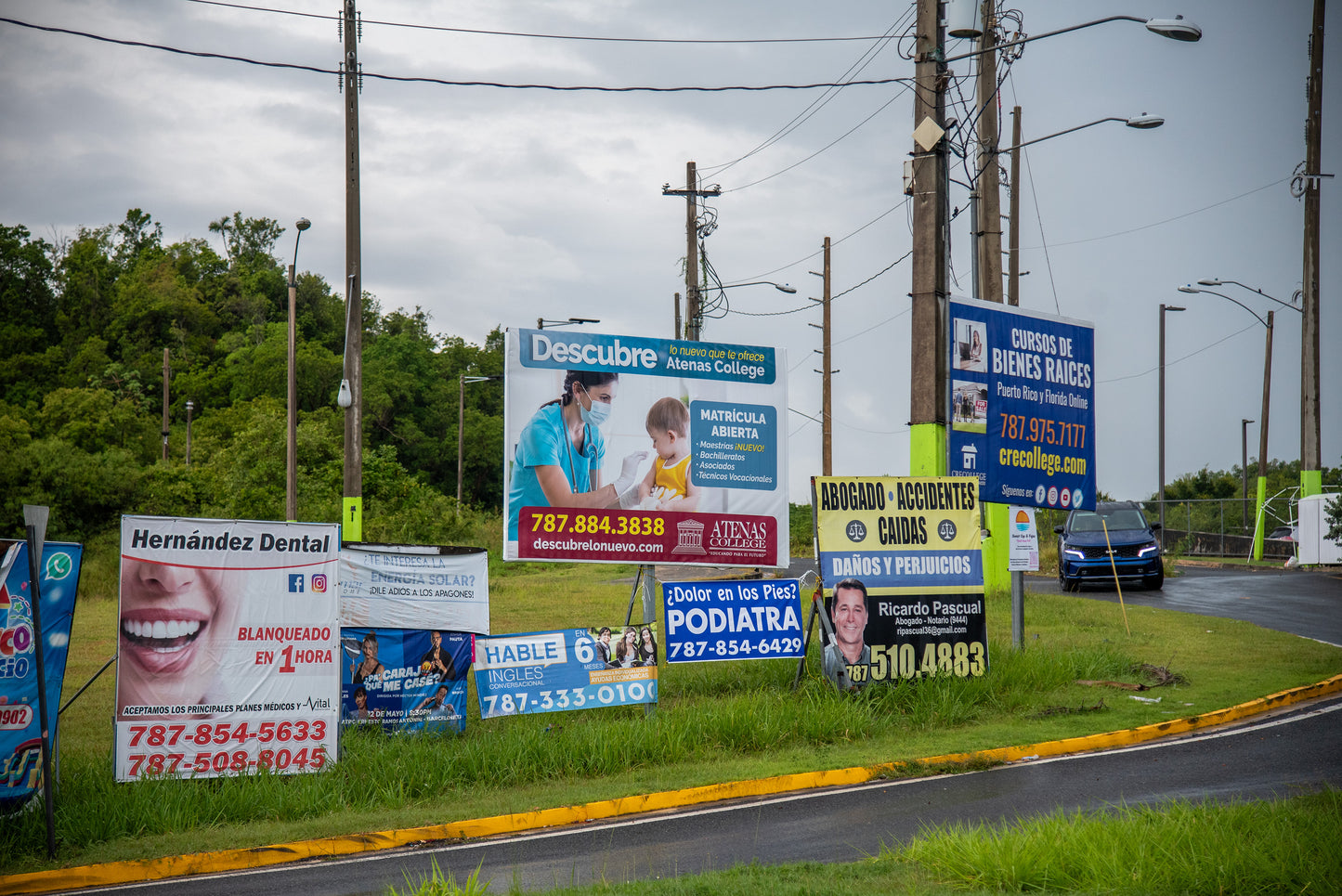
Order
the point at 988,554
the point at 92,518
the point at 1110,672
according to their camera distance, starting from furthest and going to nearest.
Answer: the point at 92,518 → the point at 988,554 → the point at 1110,672

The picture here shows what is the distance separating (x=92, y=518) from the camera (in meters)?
42.1

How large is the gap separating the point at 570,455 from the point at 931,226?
5.46 metres

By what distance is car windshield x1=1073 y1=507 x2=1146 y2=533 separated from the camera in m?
24.6

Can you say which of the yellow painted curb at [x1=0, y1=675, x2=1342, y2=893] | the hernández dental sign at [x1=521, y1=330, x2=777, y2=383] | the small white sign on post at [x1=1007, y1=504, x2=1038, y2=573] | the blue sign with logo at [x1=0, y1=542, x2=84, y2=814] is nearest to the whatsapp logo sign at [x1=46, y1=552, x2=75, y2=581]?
the blue sign with logo at [x1=0, y1=542, x2=84, y2=814]

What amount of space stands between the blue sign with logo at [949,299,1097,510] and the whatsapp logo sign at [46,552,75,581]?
32.8 ft

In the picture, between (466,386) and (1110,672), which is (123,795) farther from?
(466,386)

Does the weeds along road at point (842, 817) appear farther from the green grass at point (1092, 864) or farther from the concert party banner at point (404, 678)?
the concert party banner at point (404, 678)

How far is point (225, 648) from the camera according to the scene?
33.2 feet

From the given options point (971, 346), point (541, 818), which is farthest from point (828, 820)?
point (971, 346)

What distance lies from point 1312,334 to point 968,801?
2710 centimetres

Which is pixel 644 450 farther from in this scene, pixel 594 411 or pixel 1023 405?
pixel 1023 405

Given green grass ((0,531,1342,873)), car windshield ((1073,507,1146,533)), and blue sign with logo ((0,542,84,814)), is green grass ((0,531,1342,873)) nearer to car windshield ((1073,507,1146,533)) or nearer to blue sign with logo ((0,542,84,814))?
blue sign with logo ((0,542,84,814))

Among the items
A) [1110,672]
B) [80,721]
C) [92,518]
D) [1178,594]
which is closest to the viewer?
[80,721]

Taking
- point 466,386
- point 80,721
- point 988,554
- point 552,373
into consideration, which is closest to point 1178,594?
point 988,554
